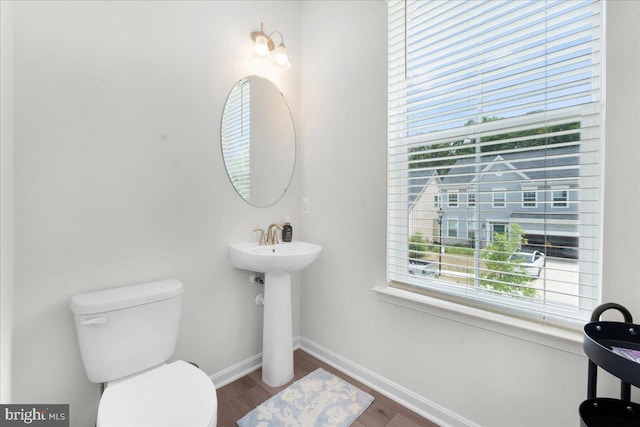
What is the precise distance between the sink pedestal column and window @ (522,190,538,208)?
1294mm

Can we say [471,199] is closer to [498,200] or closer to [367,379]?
[498,200]

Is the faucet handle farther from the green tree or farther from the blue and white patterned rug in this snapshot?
the green tree

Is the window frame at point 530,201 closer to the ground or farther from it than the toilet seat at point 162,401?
farther from it

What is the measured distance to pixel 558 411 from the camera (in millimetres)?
1128

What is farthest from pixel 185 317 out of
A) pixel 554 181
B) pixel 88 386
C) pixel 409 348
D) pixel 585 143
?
pixel 585 143

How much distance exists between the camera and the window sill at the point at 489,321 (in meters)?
1.10

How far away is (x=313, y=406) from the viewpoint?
1576 millimetres

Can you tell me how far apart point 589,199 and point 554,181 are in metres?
0.13

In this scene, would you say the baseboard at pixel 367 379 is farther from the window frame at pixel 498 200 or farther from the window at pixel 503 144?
the window frame at pixel 498 200

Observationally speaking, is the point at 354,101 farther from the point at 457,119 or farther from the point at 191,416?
the point at 191,416

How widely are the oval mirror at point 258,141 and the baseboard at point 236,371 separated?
107 cm

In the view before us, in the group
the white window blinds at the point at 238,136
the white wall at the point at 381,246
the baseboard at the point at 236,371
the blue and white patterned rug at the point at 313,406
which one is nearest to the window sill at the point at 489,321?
the white wall at the point at 381,246

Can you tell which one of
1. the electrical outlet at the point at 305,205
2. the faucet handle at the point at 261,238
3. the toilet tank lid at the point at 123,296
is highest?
the electrical outlet at the point at 305,205

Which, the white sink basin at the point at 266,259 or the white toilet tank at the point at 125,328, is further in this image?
the white sink basin at the point at 266,259
